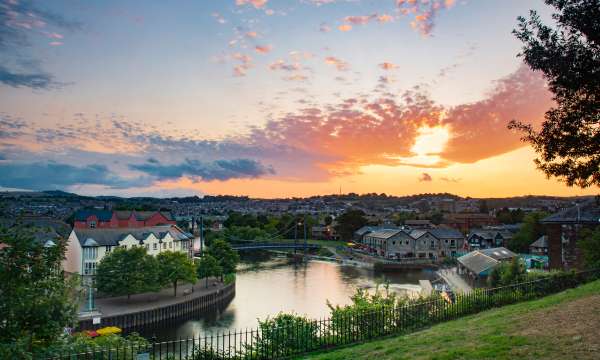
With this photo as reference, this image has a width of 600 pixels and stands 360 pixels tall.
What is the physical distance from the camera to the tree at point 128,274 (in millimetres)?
38719

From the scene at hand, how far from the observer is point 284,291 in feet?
162

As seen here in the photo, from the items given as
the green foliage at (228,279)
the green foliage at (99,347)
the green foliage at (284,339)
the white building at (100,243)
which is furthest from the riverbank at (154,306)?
the green foliage at (284,339)

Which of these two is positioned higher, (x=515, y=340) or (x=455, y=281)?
(x=515, y=340)

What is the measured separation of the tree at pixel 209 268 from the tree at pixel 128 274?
783 centimetres

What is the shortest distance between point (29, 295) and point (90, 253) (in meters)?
45.5

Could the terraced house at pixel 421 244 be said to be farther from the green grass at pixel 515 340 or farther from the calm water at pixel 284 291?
the green grass at pixel 515 340

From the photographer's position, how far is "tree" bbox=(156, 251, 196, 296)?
41.7 meters

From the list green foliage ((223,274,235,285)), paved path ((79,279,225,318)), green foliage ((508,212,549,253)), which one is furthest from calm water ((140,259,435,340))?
green foliage ((508,212,549,253))

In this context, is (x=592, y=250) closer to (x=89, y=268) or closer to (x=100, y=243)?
(x=100, y=243)

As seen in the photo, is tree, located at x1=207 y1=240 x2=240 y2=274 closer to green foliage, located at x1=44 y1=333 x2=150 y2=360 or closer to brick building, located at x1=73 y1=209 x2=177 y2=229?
brick building, located at x1=73 y1=209 x2=177 y2=229

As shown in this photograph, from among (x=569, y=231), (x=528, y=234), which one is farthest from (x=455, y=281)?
(x=528, y=234)

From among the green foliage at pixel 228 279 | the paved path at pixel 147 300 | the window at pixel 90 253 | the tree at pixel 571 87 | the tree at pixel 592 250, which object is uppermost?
the tree at pixel 571 87

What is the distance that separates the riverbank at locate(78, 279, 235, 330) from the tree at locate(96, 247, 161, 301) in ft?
3.58

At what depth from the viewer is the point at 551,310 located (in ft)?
44.2
